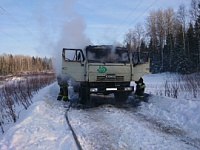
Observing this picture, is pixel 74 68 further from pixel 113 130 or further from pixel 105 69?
pixel 113 130

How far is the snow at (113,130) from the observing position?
4.42 m

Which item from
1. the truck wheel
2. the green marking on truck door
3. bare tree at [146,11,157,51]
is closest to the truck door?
the green marking on truck door

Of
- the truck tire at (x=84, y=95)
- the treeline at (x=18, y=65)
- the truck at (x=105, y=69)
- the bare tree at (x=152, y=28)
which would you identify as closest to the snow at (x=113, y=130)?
the truck tire at (x=84, y=95)

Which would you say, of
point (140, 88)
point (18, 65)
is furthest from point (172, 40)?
point (18, 65)

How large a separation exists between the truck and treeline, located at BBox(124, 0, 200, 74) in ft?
93.9

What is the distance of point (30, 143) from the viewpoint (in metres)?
4.46

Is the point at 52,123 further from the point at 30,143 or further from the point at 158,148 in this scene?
the point at 158,148

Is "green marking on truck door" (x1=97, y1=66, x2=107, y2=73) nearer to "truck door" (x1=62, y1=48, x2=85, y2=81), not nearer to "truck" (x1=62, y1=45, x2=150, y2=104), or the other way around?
"truck" (x1=62, y1=45, x2=150, y2=104)

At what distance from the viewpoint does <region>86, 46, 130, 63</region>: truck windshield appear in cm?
958

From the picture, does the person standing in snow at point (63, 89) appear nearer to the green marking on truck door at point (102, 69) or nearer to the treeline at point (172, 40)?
the green marking on truck door at point (102, 69)

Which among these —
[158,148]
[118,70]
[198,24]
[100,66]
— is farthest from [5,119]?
[198,24]

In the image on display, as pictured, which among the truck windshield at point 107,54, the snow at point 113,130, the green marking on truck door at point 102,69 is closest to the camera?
the snow at point 113,130

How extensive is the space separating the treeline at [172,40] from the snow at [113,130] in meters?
31.4

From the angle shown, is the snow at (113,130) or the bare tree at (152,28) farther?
the bare tree at (152,28)
